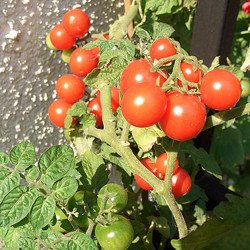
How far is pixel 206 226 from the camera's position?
929mm

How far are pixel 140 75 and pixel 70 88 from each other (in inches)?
15.3

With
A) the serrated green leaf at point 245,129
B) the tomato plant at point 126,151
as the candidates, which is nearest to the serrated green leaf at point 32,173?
the tomato plant at point 126,151

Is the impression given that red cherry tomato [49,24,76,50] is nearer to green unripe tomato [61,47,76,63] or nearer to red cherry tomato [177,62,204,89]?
green unripe tomato [61,47,76,63]

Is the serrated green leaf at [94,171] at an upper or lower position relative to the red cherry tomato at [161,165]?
lower

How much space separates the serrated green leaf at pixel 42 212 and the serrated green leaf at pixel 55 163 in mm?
38

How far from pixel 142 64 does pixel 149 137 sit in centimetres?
12

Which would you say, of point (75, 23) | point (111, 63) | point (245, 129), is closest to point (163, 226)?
point (111, 63)

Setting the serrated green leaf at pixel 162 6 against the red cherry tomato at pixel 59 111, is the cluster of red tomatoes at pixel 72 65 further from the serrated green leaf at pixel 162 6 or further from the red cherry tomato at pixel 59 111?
the serrated green leaf at pixel 162 6

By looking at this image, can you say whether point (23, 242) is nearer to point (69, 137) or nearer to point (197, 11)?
point (69, 137)

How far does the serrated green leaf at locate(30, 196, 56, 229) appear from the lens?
2.55ft

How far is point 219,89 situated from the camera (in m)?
0.70

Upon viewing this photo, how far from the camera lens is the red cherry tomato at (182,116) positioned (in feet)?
2.24

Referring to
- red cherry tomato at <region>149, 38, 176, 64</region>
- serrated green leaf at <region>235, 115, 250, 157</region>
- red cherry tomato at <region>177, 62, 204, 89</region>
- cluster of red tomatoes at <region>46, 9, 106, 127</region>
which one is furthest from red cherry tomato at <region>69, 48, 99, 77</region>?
serrated green leaf at <region>235, 115, 250, 157</region>

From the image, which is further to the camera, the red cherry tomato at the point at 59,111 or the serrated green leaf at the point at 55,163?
the red cherry tomato at the point at 59,111
